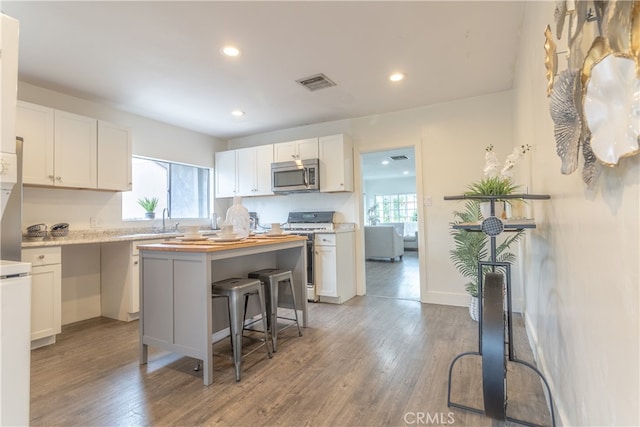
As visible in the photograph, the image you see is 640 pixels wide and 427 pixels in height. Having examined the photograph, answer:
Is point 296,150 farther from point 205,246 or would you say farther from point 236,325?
point 236,325

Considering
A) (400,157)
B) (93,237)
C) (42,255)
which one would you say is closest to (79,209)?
(93,237)

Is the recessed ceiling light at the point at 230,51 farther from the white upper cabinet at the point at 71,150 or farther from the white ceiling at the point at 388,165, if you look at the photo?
the white ceiling at the point at 388,165

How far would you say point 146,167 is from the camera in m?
4.25

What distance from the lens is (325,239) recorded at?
3.92 meters

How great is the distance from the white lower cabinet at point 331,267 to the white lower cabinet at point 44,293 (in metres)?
2.59

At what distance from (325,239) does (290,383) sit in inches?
82.3

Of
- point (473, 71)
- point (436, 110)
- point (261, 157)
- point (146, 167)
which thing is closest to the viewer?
point (473, 71)

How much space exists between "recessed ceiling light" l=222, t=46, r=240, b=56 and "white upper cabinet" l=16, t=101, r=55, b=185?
192cm

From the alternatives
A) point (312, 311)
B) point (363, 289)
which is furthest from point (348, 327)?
point (363, 289)

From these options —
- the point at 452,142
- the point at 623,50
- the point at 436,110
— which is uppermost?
the point at 436,110

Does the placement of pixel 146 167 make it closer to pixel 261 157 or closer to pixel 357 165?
pixel 261 157

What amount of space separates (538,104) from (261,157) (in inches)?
142

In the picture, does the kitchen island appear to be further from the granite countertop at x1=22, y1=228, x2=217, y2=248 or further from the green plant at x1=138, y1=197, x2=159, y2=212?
the green plant at x1=138, y1=197, x2=159, y2=212

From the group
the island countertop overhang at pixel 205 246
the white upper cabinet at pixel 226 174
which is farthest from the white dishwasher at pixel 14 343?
the white upper cabinet at pixel 226 174
